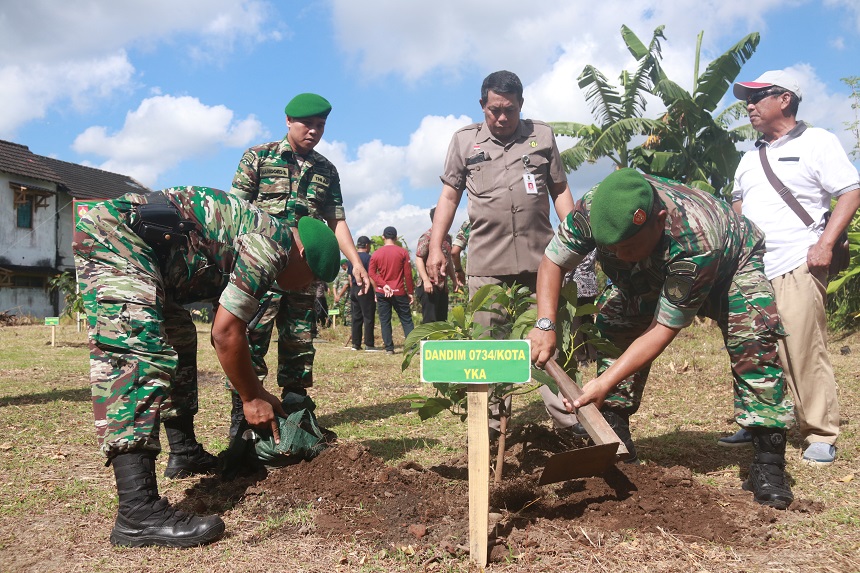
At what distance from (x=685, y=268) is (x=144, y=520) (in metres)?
2.55

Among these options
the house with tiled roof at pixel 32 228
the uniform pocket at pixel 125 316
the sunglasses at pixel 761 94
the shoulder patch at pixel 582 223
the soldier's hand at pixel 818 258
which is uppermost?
the house with tiled roof at pixel 32 228

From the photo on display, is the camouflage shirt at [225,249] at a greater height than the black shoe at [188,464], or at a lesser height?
greater

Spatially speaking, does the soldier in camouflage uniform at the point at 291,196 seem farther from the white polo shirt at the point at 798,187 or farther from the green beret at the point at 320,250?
the white polo shirt at the point at 798,187

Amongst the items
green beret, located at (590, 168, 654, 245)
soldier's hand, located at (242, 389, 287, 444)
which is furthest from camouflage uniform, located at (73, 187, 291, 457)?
green beret, located at (590, 168, 654, 245)

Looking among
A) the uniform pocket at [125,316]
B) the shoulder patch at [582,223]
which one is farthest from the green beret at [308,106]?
the shoulder patch at [582,223]

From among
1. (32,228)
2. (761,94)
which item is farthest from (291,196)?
(32,228)

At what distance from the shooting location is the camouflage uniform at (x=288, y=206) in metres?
4.21

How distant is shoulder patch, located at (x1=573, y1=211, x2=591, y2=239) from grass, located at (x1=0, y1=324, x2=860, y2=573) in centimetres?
134

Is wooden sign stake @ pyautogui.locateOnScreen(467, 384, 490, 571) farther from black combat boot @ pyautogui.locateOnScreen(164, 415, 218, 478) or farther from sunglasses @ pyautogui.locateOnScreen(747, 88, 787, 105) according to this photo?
sunglasses @ pyautogui.locateOnScreen(747, 88, 787, 105)

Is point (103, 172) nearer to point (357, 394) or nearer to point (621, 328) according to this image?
point (357, 394)

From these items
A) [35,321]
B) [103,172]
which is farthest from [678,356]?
[103,172]

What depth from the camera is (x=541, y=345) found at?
10.1 ft

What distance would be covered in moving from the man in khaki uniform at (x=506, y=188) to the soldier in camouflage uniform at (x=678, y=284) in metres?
0.73

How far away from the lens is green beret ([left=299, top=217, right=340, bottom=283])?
306cm
